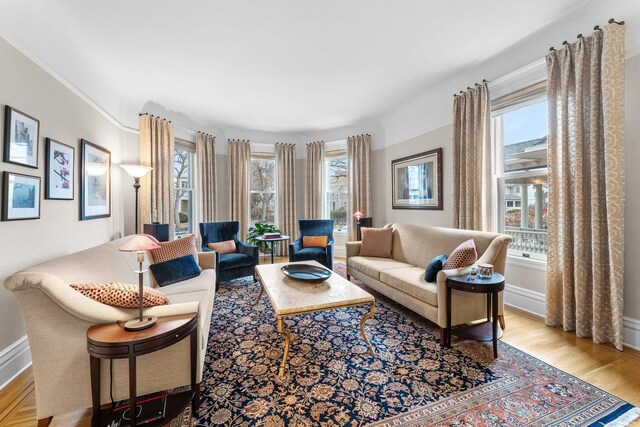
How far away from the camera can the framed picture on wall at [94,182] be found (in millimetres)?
2910

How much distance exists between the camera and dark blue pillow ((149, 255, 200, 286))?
2.69 meters

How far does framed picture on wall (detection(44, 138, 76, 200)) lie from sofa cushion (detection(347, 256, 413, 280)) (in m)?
3.32

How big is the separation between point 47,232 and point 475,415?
354 cm

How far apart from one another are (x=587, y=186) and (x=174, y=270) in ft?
13.3

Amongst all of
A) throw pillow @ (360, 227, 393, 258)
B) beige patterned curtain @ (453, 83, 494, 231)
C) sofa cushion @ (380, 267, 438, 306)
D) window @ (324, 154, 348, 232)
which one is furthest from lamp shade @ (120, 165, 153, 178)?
beige patterned curtain @ (453, 83, 494, 231)

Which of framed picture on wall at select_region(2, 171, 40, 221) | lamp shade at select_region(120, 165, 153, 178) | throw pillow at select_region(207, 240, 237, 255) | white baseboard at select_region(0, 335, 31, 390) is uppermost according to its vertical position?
lamp shade at select_region(120, 165, 153, 178)

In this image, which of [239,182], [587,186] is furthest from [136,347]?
[239,182]

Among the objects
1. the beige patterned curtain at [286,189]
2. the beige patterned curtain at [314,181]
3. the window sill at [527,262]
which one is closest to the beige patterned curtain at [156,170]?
the beige patterned curtain at [286,189]

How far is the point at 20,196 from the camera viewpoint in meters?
2.03

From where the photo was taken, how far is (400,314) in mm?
2979

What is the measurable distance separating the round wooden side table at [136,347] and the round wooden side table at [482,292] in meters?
1.97

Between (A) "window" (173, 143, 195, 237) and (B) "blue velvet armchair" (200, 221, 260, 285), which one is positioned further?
(A) "window" (173, 143, 195, 237)

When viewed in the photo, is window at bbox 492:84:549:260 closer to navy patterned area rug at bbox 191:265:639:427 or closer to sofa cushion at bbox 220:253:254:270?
navy patterned area rug at bbox 191:265:639:427

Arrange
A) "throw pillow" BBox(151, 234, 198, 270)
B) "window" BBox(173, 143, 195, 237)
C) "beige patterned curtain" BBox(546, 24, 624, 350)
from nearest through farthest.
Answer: "beige patterned curtain" BBox(546, 24, 624, 350) → "throw pillow" BBox(151, 234, 198, 270) → "window" BBox(173, 143, 195, 237)
